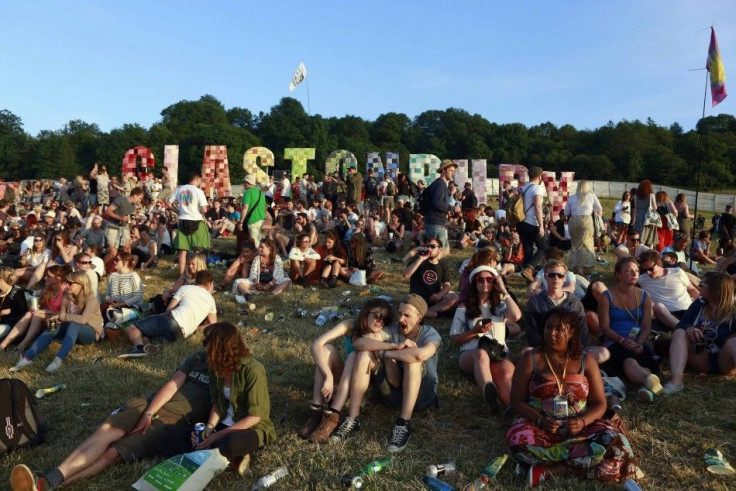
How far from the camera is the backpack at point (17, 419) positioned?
13.6 feet

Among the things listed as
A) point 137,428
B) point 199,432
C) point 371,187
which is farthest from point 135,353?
point 371,187

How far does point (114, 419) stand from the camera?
3943mm

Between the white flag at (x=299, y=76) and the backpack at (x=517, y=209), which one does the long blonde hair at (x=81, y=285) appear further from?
the white flag at (x=299, y=76)

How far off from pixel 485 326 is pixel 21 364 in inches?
190

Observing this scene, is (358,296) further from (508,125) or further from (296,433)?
(508,125)

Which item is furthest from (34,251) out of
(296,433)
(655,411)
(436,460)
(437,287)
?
(655,411)

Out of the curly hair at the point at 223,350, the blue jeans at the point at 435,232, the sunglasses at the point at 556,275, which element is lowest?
the curly hair at the point at 223,350

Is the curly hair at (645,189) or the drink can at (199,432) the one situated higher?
the curly hair at (645,189)

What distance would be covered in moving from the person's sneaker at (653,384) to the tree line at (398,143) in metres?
46.0

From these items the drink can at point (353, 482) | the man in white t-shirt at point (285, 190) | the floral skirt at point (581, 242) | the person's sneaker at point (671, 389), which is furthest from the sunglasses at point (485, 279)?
the man in white t-shirt at point (285, 190)

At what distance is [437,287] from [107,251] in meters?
6.68

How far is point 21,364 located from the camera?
590cm

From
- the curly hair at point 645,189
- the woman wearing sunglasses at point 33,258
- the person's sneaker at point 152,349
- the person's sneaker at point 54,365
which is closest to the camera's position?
the person's sneaker at point 54,365

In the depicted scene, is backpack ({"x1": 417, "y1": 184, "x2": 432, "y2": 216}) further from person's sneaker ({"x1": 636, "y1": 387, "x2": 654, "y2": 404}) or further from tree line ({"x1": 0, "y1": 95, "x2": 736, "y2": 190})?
tree line ({"x1": 0, "y1": 95, "x2": 736, "y2": 190})
